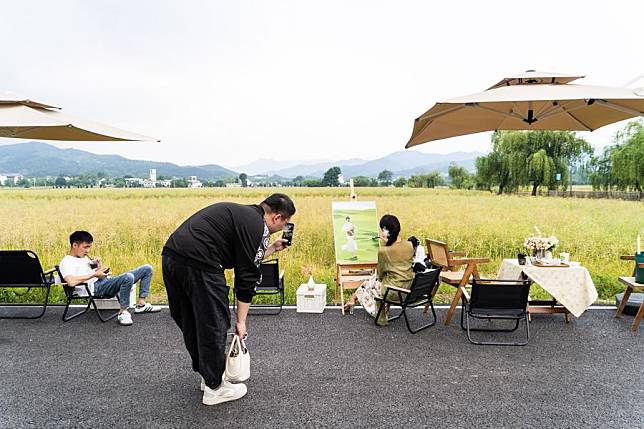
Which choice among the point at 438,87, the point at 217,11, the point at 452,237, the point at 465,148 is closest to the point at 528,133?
the point at 465,148

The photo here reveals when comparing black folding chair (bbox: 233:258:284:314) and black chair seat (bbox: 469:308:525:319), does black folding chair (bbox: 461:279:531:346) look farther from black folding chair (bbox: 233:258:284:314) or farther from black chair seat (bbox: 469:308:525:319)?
black folding chair (bbox: 233:258:284:314)

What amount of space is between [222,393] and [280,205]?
1309 millimetres

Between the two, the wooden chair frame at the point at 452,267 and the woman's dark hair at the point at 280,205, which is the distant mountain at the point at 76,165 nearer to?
the wooden chair frame at the point at 452,267

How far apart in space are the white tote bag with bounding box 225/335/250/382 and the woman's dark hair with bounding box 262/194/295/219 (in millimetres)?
849

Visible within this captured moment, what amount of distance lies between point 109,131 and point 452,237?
553cm

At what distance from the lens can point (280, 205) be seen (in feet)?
9.20

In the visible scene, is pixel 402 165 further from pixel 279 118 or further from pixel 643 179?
pixel 643 179

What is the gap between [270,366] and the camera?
367 cm

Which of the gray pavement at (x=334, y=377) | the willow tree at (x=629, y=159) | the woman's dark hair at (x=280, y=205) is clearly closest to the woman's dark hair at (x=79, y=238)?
the gray pavement at (x=334, y=377)

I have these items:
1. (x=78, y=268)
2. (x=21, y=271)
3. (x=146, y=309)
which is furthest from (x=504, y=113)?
(x=21, y=271)

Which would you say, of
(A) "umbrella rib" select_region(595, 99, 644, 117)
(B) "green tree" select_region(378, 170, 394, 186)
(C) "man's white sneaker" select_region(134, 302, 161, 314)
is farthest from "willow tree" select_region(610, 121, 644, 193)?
(C) "man's white sneaker" select_region(134, 302, 161, 314)

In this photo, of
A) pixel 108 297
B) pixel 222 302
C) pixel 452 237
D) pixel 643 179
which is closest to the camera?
pixel 222 302

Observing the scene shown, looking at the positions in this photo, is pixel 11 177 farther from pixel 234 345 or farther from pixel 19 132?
pixel 234 345

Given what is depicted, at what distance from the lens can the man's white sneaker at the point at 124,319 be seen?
15.5ft
